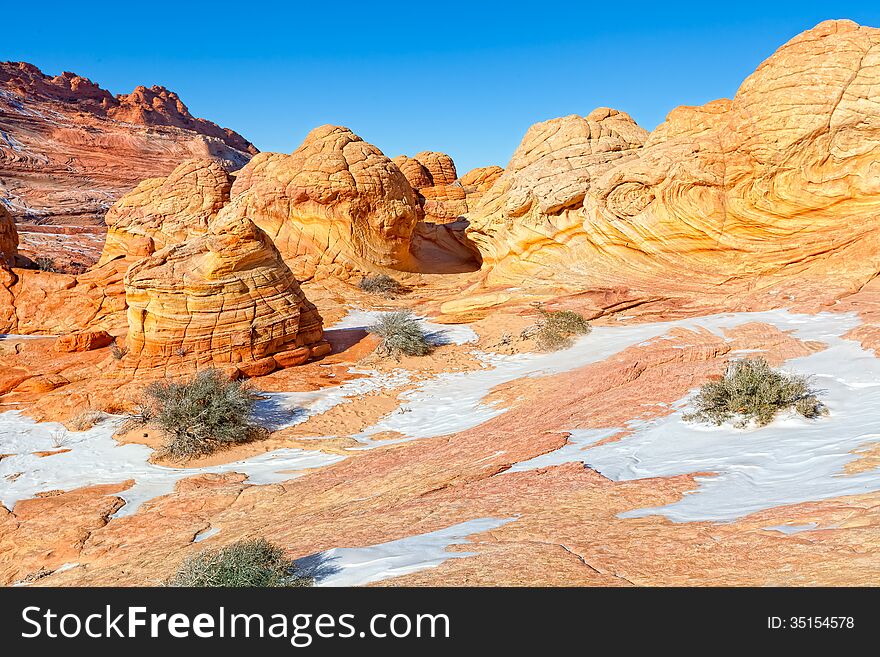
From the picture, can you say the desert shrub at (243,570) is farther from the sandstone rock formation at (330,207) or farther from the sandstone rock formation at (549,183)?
the sandstone rock formation at (330,207)

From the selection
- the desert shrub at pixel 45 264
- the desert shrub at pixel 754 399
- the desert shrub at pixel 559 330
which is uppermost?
the desert shrub at pixel 45 264

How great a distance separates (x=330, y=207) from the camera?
81.0 feet

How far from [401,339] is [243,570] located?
1125 centimetres

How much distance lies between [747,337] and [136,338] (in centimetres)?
1256

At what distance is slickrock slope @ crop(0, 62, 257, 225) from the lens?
44781mm

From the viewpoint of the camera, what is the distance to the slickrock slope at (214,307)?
44.5 feet

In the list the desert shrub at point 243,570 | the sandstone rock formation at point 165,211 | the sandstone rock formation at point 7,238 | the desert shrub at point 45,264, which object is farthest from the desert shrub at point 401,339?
the desert shrub at point 45,264

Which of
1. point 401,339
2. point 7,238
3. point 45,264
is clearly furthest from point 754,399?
point 45,264

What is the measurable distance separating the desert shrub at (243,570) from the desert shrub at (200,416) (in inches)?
240

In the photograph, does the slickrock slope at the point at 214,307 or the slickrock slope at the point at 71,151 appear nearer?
the slickrock slope at the point at 214,307

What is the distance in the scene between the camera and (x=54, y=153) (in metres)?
52.6

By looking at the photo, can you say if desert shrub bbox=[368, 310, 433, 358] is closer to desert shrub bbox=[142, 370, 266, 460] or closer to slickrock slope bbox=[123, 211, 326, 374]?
slickrock slope bbox=[123, 211, 326, 374]

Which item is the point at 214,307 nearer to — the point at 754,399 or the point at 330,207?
the point at 754,399

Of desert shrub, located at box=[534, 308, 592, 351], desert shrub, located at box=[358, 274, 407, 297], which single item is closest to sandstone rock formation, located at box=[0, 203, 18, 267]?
desert shrub, located at box=[358, 274, 407, 297]
